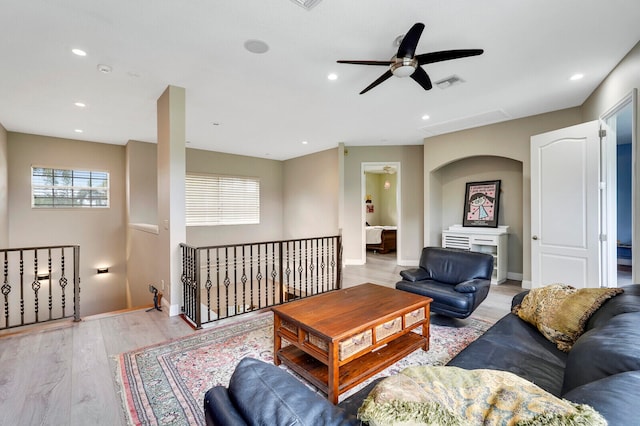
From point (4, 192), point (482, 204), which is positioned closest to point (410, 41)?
point (482, 204)

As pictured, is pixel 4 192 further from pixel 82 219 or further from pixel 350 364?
pixel 350 364

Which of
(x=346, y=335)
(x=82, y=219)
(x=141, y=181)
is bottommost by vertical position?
(x=346, y=335)

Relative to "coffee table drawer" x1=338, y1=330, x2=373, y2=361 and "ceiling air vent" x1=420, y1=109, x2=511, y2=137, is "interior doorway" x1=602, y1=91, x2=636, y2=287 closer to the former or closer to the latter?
"ceiling air vent" x1=420, y1=109, x2=511, y2=137

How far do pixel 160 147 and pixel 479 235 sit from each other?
522 cm

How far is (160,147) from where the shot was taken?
150 inches

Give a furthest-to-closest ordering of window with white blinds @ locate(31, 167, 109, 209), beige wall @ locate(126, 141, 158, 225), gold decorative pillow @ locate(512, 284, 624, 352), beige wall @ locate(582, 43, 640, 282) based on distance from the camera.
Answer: beige wall @ locate(126, 141, 158, 225) < window with white blinds @ locate(31, 167, 109, 209) < beige wall @ locate(582, 43, 640, 282) < gold decorative pillow @ locate(512, 284, 624, 352)

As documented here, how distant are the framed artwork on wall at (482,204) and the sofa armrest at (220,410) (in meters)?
5.68

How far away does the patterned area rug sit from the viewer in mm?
1908

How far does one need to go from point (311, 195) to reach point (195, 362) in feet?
17.6

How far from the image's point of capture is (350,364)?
7.09ft

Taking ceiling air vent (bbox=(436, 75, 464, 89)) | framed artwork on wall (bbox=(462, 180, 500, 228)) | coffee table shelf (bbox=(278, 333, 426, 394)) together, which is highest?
ceiling air vent (bbox=(436, 75, 464, 89))

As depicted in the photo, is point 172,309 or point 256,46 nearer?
point 256,46

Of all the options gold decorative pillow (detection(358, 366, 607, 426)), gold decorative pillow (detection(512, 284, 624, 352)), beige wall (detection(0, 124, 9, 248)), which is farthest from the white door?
beige wall (detection(0, 124, 9, 248))

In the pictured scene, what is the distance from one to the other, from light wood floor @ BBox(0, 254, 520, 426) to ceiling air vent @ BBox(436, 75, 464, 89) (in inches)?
109
